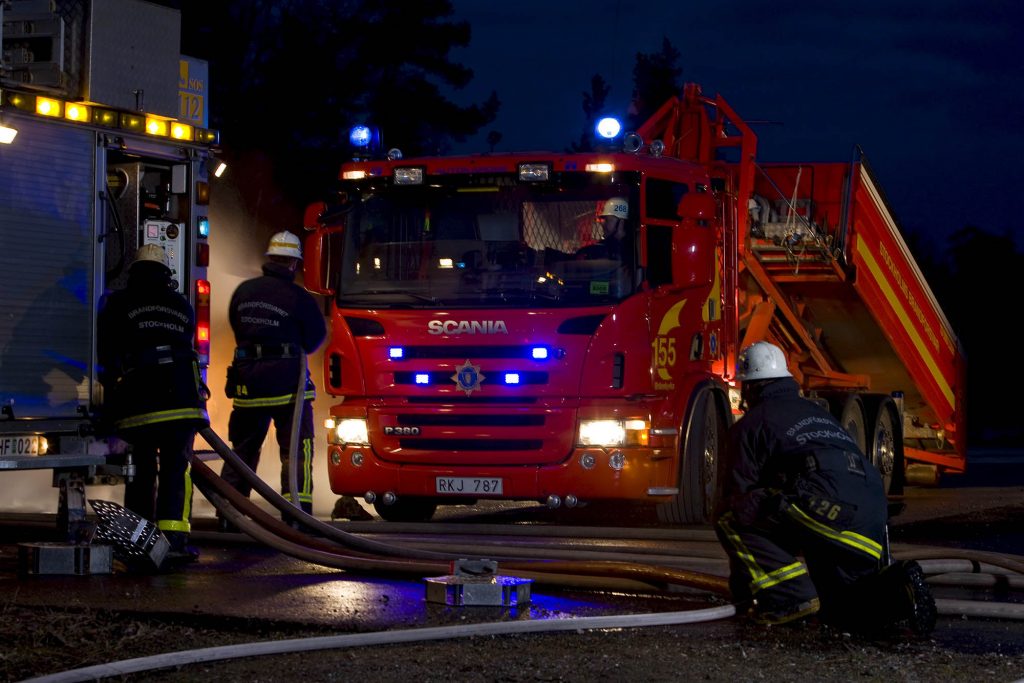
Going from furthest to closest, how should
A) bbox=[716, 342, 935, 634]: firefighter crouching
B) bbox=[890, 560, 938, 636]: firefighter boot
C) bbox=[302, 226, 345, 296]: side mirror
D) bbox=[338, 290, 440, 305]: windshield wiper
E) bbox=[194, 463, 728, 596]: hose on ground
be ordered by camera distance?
bbox=[302, 226, 345, 296]: side mirror, bbox=[338, 290, 440, 305]: windshield wiper, bbox=[194, 463, 728, 596]: hose on ground, bbox=[716, 342, 935, 634]: firefighter crouching, bbox=[890, 560, 938, 636]: firefighter boot

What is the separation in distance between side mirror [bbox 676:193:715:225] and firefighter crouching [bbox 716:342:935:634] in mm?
3531

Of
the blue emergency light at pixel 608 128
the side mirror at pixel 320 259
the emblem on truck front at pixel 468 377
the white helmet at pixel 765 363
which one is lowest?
the white helmet at pixel 765 363

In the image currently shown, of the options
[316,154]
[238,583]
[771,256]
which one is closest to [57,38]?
[238,583]

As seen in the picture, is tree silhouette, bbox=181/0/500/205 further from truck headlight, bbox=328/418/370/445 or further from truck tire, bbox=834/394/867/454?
truck headlight, bbox=328/418/370/445

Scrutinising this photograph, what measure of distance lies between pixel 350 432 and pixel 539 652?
5024 millimetres

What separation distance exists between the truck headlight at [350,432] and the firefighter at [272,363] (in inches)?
20.0

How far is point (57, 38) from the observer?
8.87 metres

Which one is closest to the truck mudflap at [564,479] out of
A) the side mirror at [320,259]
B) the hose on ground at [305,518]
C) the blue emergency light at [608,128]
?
the side mirror at [320,259]

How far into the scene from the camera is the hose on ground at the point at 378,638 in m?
5.47

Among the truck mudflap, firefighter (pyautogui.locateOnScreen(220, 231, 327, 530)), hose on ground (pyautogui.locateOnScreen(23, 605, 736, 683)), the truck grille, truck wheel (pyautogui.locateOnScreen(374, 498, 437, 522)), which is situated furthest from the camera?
truck wheel (pyautogui.locateOnScreen(374, 498, 437, 522))

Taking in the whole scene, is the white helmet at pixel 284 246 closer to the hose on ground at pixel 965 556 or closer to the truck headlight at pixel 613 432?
the truck headlight at pixel 613 432

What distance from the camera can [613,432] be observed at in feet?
34.6

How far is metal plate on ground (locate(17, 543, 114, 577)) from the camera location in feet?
27.0

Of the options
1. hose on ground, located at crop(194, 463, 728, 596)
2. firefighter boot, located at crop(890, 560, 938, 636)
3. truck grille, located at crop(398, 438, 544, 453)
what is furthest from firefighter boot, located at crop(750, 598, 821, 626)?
truck grille, located at crop(398, 438, 544, 453)
